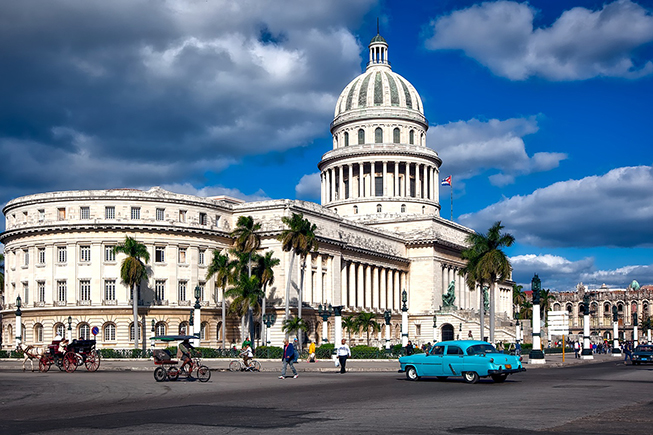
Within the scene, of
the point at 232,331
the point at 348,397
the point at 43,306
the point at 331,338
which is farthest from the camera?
the point at 331,338

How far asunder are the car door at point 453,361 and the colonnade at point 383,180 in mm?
85759

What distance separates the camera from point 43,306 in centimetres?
7531

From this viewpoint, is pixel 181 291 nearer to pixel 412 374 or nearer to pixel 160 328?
pixel 160 328

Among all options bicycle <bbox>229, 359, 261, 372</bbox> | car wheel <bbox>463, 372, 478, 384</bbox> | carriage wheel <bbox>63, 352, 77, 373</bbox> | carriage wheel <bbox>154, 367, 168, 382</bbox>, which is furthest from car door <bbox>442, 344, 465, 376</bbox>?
carriage wheel <bbox>63, 352, 77, 373</bbox>

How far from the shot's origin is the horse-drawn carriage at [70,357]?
40706mm

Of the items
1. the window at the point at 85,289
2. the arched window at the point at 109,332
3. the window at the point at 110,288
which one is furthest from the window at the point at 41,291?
the arched window at the point at 109,332

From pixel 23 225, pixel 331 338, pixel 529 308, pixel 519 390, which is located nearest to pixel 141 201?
pixel 23 225

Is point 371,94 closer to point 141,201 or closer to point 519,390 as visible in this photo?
point 141,201

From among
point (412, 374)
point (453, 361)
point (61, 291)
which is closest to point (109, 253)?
point (61, 291)

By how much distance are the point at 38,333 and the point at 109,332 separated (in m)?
7.48

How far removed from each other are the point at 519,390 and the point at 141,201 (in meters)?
55.6

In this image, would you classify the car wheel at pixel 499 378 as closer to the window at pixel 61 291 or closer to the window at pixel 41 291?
the window at pixel 61 291

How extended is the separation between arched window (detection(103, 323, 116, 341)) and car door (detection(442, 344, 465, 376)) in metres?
48.9

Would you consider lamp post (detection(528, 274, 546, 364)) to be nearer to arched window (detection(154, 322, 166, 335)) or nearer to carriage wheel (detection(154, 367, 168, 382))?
carriage wheel (detection(154, 367, 168, 382))
